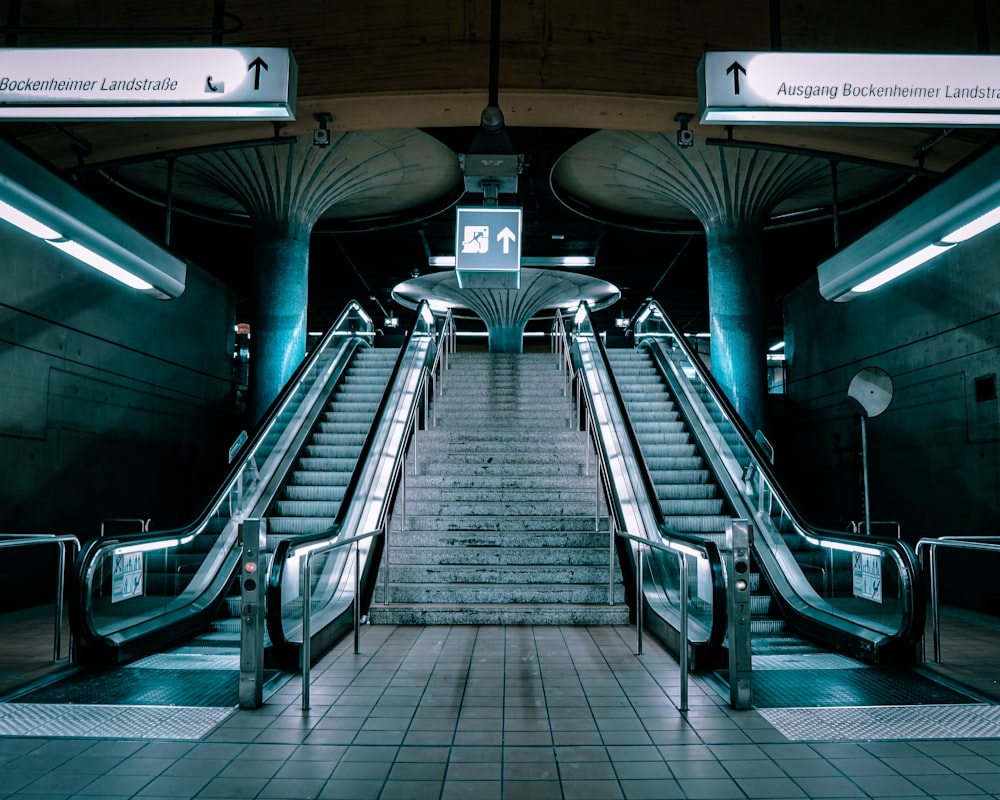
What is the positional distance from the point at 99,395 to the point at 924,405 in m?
11.2

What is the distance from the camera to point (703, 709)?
450cm

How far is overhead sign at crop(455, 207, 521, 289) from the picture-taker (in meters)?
9.34

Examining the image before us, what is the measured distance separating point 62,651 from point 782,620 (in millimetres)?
5934

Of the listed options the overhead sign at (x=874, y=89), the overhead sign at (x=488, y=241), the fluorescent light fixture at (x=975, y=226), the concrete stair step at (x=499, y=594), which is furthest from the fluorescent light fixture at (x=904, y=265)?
the overhead sign at (x=488, y=241)

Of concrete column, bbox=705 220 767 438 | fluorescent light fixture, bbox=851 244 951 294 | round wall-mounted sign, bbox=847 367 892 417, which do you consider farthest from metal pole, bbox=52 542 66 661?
concrete column, bbox=705 220 767 438

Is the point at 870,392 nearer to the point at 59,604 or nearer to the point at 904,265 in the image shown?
the point at 904,265

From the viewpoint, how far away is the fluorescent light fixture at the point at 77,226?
4770mm

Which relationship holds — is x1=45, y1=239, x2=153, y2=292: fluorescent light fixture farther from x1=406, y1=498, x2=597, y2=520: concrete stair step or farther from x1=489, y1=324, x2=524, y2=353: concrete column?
x1=489, y1=324, x2=524, y2=353: concrete column

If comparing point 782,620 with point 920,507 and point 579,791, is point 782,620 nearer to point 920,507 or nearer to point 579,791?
point 579,791

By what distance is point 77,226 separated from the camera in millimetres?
5387

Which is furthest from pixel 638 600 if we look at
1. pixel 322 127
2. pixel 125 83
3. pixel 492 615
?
pixel 125 83

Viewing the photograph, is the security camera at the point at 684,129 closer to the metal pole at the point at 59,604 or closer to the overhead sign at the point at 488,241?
the overhead sign at the point at 488,241

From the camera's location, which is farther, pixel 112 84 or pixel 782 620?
pixel 782 620

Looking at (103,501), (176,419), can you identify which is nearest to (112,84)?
(103,501)
